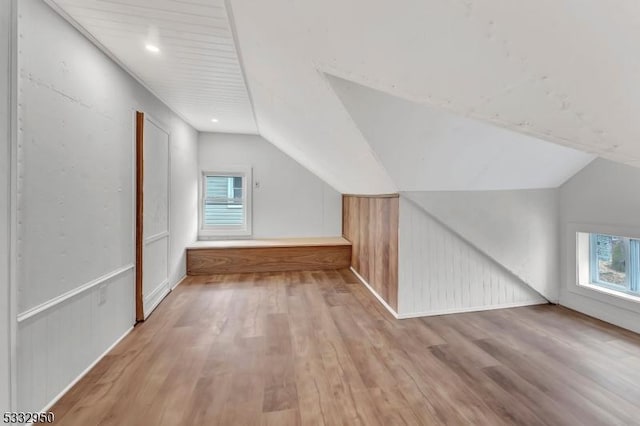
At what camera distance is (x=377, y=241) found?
321 centimetres

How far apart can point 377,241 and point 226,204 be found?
2.75m

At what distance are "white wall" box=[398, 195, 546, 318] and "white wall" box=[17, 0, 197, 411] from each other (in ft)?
7.71

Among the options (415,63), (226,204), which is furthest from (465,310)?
(226,204)

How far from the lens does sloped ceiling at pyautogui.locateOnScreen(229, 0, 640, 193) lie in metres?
0.64

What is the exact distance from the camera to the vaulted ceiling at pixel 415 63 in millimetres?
682

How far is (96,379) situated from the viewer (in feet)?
5.58

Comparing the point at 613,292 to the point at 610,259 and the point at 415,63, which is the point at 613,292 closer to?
the point at 610,259

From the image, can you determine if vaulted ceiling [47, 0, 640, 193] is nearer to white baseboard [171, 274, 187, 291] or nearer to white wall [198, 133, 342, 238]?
white wall [198, 133, 342, 238]

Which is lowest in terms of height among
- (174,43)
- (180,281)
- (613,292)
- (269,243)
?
(180,281)

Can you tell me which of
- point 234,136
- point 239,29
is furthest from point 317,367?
point 234,136

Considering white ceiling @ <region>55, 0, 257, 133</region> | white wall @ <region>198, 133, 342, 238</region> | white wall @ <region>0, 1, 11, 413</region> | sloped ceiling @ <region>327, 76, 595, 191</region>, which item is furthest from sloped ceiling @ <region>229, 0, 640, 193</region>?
white wall @ <region>198, 133, 342, 238</region>

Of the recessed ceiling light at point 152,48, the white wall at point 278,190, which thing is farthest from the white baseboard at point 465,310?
the recessed ceiling light at point 152,48

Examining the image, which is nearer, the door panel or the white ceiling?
the white ceiling

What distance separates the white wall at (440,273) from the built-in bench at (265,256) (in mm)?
1740
